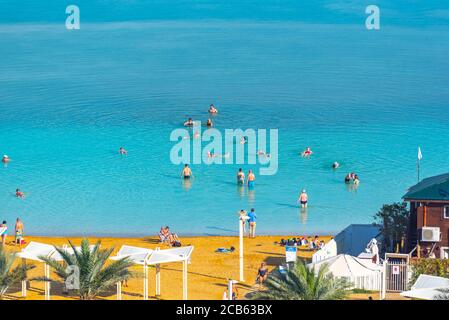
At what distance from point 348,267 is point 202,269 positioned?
4.70 meters

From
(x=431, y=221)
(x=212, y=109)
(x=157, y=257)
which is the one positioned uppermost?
(x=212, y=109)

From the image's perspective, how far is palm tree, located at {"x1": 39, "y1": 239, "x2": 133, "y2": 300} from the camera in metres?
27.9

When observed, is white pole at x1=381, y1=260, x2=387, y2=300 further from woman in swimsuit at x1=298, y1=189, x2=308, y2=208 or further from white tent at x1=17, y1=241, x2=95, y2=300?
woman in swimsuit at x1=298, y1=189, x2=308, y2=208

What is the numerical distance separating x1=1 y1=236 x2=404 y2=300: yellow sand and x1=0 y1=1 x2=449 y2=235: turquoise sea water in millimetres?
2558

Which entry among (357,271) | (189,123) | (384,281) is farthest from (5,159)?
(384,281)

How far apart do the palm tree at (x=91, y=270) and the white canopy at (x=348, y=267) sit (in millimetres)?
5006

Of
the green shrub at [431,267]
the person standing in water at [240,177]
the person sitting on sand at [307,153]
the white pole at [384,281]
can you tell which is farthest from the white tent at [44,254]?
the person sitting on sand at [307,153]

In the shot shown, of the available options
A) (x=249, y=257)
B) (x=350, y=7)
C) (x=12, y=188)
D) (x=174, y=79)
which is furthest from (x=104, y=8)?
(x=249, y=257)

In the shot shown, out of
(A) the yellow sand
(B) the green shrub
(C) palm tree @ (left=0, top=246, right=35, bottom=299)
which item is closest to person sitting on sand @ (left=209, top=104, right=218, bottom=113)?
(A) the yellow sand

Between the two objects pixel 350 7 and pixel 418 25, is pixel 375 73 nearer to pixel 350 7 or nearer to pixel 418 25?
pixel 418 25

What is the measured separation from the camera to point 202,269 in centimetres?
3384

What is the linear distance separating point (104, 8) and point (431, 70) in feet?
117

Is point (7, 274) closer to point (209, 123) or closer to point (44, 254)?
point (44, 254)

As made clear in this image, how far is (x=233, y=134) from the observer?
54781mm
